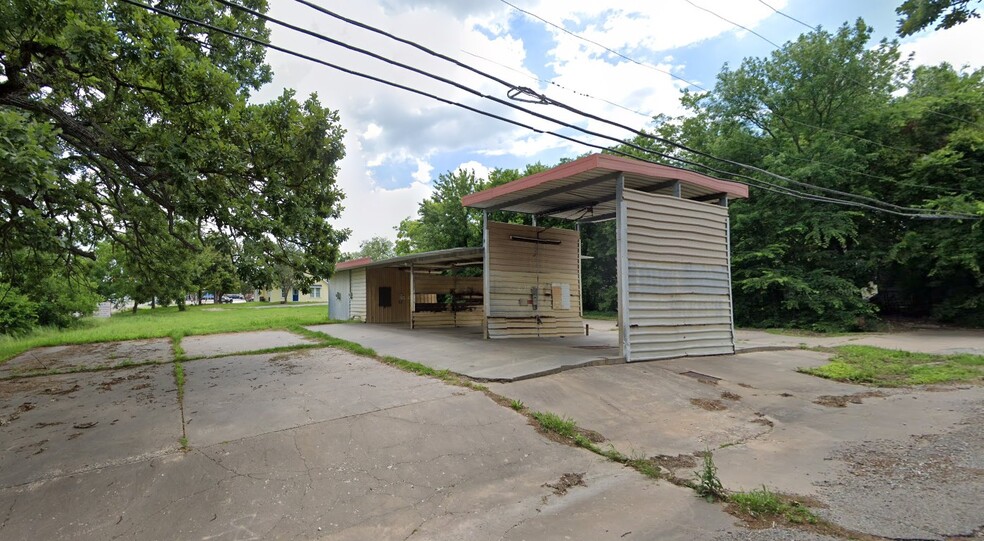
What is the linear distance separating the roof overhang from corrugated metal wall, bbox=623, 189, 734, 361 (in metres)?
0.48

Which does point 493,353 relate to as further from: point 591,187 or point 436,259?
point 436,259

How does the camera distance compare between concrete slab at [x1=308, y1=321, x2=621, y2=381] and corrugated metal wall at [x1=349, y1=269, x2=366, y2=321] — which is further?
corrugated metal wall at [x1=349, y1=269, x2=366, y2=321]

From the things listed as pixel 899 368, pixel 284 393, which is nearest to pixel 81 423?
pixel 284 393

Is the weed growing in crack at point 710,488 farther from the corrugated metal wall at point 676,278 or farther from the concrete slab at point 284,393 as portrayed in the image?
the corrugated metal wall at point 676,278

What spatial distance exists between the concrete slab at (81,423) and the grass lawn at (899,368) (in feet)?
34.2

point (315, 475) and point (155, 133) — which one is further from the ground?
point (155, 133)

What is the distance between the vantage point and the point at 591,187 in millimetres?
9789

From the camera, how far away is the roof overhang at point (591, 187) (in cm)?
821

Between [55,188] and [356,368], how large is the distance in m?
5.43

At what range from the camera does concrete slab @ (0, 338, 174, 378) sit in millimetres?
9164

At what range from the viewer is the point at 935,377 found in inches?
304

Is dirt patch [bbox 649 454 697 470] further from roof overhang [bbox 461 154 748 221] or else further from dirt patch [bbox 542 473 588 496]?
roof overhang [bbox 461 154 748 221]

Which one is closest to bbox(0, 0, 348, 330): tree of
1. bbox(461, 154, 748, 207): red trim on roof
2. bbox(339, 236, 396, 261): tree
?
bbox(461, 154, 748, 207): red trim on roof

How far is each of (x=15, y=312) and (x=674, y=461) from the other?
2142cm
